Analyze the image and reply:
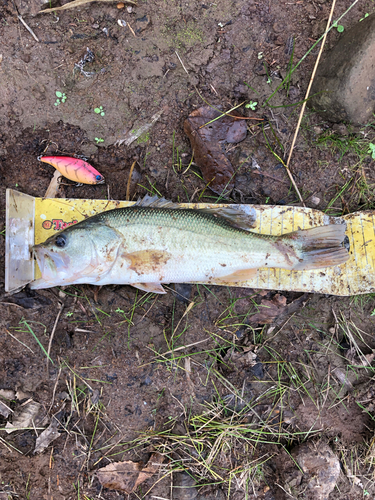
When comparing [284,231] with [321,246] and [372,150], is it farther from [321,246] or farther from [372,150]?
[372,150]

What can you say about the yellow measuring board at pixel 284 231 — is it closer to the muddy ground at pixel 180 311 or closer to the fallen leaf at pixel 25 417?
the muddy ground at pixel 180 311

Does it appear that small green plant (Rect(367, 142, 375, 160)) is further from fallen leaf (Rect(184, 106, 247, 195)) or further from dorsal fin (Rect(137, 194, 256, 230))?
dorsal fin (Rect(137, 194, 256, 230))

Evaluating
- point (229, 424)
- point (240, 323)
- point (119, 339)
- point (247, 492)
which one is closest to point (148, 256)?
point (119, 339)

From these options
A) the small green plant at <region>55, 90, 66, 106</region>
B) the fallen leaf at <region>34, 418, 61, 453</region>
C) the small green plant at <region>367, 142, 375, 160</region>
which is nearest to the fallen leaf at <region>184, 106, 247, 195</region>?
the small green plant at <region>55, 90, 66, 106</region>

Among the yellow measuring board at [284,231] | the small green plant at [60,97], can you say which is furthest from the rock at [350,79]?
the small green plant at [60,97]

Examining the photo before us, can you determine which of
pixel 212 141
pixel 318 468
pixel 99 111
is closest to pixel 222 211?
pixel 212 141

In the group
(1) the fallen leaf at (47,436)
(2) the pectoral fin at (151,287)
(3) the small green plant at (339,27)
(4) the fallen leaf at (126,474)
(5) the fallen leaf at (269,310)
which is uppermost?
(3) the small green plant at (339,27)
